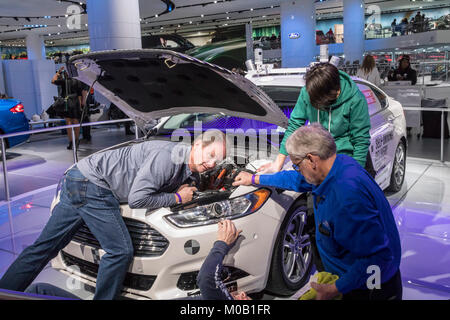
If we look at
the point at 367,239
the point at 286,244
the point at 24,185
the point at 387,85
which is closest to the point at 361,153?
the point at 286,244

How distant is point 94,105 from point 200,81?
31.2 ft

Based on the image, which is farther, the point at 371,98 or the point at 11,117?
the point at 11,117

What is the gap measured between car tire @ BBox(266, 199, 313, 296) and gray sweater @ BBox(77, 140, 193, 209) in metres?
0.78

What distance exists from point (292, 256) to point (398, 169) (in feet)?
9.75

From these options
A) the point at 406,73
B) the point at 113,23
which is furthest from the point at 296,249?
the point at 406,73

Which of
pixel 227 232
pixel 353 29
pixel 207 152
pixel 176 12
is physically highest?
pixel 176 12

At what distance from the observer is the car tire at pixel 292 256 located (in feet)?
9.18

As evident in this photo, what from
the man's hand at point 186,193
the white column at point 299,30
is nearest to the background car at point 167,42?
the white column at point 299,30

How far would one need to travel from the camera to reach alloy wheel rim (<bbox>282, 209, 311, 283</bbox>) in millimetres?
2943

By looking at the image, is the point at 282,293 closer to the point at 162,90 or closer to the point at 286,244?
the point at 286,244

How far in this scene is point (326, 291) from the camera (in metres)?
1.58

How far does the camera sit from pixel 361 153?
116 inches

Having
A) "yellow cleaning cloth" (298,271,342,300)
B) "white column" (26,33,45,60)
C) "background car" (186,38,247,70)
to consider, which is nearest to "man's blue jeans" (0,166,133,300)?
"yellow cleaning cloth" (298,271,342,300)

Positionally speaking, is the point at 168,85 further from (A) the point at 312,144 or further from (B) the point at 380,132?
(B) the point at 380,132
